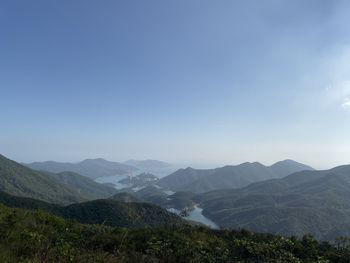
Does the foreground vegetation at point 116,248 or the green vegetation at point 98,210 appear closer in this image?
the foreground vegetation at point 116,248

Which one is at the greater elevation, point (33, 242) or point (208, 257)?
point (33, 242)

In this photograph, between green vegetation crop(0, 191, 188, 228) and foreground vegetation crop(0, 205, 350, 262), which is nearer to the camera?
foreground vegetation crop(0, 205, 350, 262)

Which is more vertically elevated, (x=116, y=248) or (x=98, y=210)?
(x=116, y=248)

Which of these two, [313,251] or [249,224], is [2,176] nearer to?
[249,224]

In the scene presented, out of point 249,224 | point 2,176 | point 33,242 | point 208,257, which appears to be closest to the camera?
point 33,242

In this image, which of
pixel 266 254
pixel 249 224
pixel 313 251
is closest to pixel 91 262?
pixel 266 254

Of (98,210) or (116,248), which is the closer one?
(116,248)

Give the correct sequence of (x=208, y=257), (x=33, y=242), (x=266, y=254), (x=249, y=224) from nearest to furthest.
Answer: (x=33, y=242)
(x=208, y=257)
(x=266, y=254)
(x=249, y=224)

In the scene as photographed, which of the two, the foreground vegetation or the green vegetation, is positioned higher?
the foreground vegetation

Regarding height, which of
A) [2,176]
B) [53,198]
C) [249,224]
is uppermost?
[2,176]

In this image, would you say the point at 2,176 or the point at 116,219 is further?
the point at 2,176

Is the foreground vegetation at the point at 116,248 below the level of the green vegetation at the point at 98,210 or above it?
above
